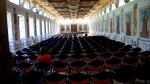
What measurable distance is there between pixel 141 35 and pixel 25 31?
13365mm

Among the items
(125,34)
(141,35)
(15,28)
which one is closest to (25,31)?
(15,28)

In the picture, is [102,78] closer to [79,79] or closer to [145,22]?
[79,79]

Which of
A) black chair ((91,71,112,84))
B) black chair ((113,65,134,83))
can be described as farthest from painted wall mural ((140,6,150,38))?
black chair ((91,71,112,84))

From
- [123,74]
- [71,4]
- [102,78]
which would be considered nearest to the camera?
[102,78]

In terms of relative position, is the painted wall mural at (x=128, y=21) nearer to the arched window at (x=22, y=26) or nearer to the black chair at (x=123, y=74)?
the arched window at (x=22, y=26)

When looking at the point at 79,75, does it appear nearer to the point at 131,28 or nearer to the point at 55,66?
the point at 55,66

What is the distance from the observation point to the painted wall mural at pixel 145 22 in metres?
12.9

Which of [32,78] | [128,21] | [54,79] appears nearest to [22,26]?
[128,21]

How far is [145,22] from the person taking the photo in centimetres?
1338

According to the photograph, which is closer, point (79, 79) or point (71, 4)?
point (79, 79)

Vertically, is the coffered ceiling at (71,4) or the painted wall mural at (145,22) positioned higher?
the coffered ceiling at (71,4)

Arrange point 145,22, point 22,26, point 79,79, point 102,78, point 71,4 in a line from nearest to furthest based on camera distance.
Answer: point 79,79 → point 102,78 → point 145,22 → point 22,26 → point 71,4

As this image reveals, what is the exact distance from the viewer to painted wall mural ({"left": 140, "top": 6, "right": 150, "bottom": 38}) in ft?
42.2

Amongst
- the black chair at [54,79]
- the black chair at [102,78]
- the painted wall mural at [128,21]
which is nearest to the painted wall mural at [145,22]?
the painted wall mural at [128,21]
